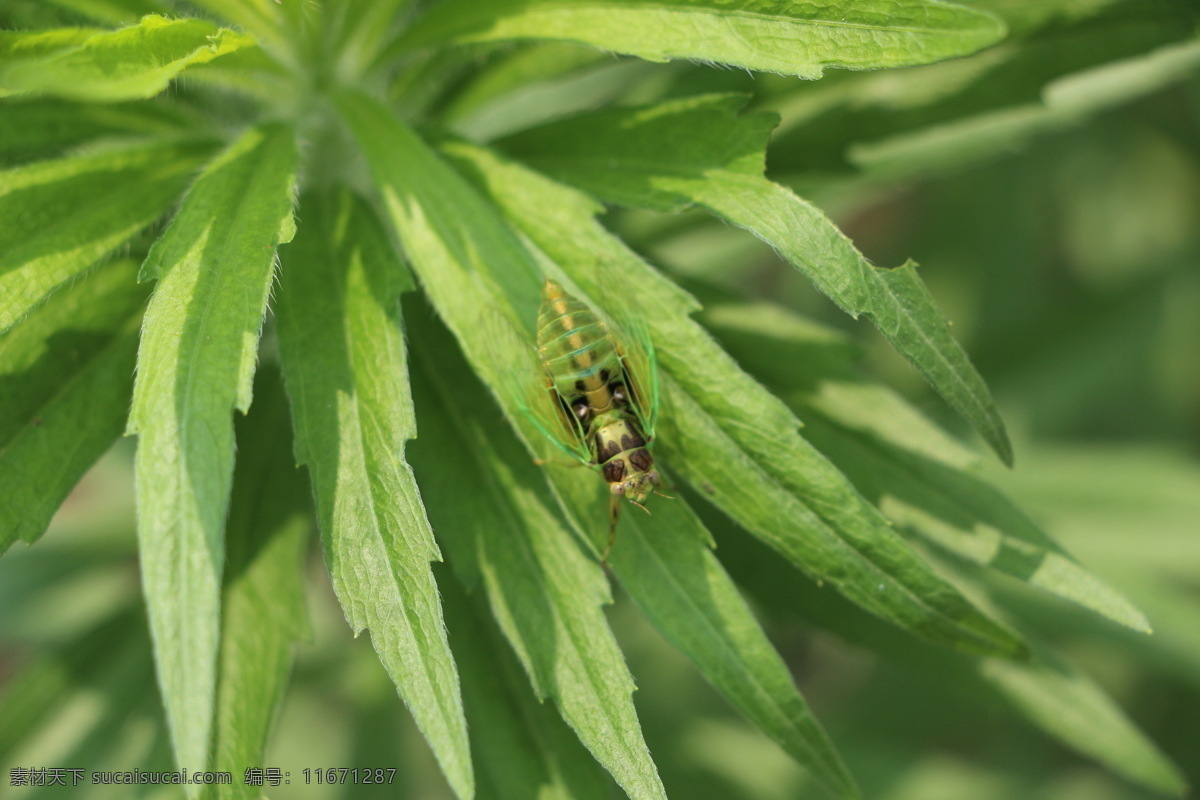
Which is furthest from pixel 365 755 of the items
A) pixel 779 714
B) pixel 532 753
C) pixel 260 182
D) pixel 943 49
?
pixel 943 49

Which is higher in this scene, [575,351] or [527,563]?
[575,351]

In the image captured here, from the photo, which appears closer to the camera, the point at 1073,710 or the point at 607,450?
the point at 607,450

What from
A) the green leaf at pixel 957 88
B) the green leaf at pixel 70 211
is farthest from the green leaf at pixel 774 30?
the green leaf at pixel 70 211

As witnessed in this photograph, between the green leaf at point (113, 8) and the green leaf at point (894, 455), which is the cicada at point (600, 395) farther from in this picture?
the green leaf at point (113, 8)

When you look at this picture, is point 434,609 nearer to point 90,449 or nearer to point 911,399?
point 90,449

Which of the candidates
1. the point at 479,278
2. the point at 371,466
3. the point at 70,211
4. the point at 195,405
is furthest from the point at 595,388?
the point at 70,211

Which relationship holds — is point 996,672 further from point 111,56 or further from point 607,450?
point 111,56
